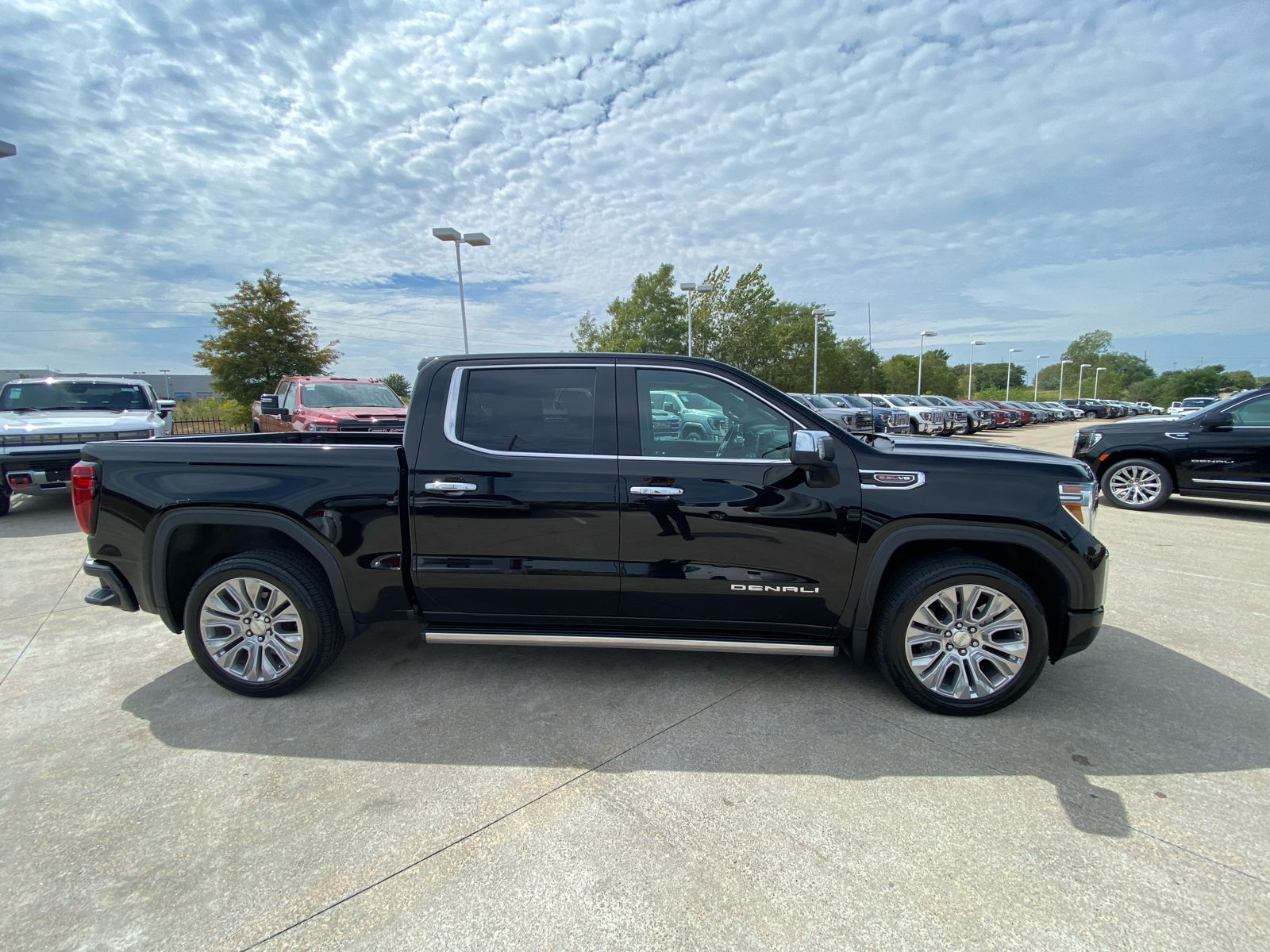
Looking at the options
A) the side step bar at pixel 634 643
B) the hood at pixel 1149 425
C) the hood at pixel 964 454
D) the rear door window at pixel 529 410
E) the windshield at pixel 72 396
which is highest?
the windshield at pixel 72 396

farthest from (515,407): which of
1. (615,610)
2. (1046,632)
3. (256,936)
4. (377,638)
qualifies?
(1046,632)

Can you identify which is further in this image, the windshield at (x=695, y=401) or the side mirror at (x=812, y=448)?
the windshield at (x=695, y=401)

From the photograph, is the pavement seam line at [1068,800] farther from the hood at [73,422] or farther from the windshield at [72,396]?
the windshield at [72,396]

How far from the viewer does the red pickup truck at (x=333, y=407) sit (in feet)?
33.0

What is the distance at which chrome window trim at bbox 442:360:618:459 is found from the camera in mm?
3145

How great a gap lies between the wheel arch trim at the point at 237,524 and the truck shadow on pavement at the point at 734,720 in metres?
0.52

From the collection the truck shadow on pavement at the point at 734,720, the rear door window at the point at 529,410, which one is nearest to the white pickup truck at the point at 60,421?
the truck shadow on pavement at the point at 734,720

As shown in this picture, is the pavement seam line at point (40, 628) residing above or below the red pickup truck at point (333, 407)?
below

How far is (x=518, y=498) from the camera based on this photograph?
10.1ft

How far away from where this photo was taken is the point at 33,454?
7.43 meters

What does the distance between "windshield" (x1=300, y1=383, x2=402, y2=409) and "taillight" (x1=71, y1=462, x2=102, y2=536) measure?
28.6ft

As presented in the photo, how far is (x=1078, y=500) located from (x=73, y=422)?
10.7 m

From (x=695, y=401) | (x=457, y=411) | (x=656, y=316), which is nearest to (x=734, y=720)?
(x=695, y=401)

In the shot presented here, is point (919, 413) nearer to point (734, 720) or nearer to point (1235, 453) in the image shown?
point (1235, 453)
